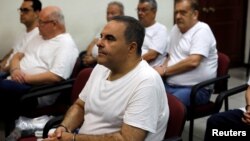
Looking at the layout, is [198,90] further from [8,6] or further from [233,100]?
[8,6]

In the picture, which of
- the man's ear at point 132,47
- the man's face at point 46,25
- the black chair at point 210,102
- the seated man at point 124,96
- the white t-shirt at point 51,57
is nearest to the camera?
the seated man at point 124,96

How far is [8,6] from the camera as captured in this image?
3574mm

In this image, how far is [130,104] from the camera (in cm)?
162

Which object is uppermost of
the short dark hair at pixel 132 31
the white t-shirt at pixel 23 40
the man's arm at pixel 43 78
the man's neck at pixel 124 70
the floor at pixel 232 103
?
the short dark hair at pixel 132 31

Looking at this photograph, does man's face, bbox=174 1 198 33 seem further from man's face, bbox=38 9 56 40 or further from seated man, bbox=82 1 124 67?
man's face, bbox=38 9 56 40

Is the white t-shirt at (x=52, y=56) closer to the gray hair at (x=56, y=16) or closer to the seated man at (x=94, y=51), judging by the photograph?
the gray hair at (x=56, y=16)

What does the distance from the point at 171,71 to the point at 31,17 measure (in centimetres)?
146

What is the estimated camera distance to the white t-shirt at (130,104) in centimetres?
158

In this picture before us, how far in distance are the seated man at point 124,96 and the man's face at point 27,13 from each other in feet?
5.90

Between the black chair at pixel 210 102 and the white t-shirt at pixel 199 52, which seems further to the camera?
the white t-shirt at pixel 199 52

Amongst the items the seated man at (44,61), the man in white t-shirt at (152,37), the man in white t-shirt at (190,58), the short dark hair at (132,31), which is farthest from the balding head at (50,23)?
the short dark hair at (132,31)

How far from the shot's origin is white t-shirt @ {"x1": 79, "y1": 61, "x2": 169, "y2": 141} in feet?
5.19

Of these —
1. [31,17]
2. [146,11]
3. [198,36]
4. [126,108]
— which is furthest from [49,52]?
[126,108]

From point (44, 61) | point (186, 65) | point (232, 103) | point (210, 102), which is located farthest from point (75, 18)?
point (232, 103)
